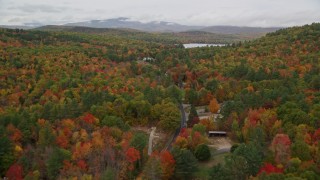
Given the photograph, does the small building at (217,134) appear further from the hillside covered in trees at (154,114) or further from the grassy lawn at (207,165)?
the grassy lawn at (207,165)

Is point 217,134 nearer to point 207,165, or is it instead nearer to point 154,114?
point 207,165

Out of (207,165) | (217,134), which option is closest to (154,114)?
(217,134)

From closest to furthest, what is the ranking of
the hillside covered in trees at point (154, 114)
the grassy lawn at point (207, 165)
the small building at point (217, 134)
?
the hillside covered in trees at point (154, 114) → the grassy lawn at point (207, 165) → the small building at point (217, 134)

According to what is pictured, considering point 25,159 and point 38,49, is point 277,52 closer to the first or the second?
point 38,49

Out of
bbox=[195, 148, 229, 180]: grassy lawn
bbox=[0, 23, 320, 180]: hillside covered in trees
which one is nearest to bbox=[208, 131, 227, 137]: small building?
bbox=[0, 23, 320, 180]: hillside covered in trees

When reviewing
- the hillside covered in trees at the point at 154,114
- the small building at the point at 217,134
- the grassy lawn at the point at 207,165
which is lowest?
the grassy lawn at the point at 207,165

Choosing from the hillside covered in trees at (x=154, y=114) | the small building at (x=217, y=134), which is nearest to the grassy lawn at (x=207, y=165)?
the hillside covered in trees at (x=154, y=114)

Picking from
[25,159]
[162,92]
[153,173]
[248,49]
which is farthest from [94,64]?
[153,173]

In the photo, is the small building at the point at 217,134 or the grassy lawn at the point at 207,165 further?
the small building at the point at 217,134
